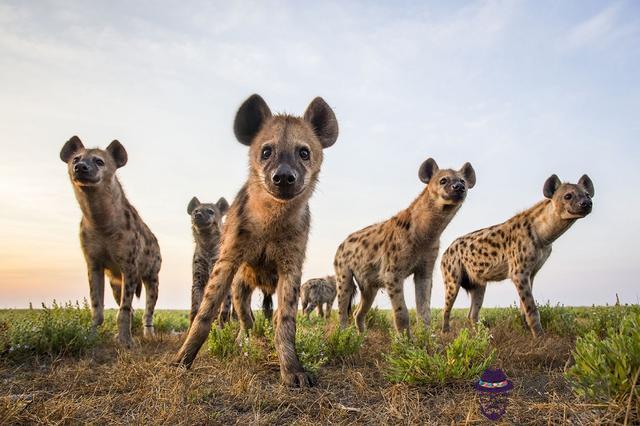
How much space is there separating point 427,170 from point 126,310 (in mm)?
4667

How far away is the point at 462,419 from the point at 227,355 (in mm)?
2612

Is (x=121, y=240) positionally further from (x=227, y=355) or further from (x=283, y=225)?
(x=283, y=225)

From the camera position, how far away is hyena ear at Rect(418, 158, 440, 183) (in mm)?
7613

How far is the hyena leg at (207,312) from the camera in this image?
450cm

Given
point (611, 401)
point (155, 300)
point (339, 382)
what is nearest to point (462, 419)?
point (611, 401)

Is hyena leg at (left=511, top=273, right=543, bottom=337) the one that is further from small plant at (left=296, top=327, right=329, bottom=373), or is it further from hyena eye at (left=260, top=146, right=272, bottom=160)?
hyena eye at (left=260, top=146, right=272, bottom=160)

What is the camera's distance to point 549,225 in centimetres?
777

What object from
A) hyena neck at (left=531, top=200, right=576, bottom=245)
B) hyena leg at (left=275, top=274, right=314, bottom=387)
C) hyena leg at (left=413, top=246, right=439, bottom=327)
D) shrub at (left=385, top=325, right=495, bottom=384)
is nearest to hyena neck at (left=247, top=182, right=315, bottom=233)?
hyena leg at (left=275, top=274, right=314, bottom=387)

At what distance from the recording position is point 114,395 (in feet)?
12.6

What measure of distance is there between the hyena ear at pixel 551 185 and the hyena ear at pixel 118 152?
20.7 ft

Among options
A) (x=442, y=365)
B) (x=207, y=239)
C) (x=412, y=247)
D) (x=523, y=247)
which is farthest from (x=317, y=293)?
(x=442, y=365)

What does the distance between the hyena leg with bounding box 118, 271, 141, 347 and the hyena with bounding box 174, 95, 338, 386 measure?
96.6 inches

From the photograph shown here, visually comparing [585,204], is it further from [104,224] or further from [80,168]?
[80,168]

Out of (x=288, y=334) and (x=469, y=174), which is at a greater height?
Result: (x=469, y=174)
